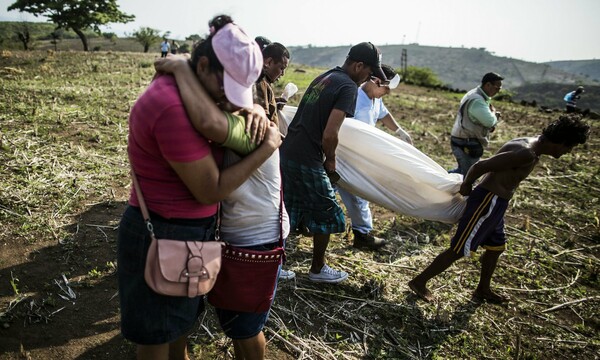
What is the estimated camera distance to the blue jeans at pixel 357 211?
13.1ft

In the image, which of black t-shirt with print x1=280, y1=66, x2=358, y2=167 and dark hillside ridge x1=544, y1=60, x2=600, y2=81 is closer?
A: black t-shirt with print x1=280, y1=66, x2=358, y2=167

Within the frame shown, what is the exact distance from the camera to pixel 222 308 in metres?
1.78

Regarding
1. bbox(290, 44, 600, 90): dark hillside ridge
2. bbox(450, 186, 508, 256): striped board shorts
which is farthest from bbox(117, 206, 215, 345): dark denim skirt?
bbox(290, 44, 600, 90): dark hillside ridge

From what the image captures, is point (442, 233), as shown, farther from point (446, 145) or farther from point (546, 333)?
point (446, 145)

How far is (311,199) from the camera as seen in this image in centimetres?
299

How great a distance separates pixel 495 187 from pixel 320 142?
1.48 m

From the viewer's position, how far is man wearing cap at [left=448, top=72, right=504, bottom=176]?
480 cm

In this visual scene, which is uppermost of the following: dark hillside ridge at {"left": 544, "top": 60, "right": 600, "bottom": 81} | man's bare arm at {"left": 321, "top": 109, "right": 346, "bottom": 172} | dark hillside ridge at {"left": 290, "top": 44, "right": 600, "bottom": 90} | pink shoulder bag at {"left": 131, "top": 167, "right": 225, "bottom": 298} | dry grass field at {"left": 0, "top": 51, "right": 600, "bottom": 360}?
dark hillside ridge at {"left": 544, "top": 60, "right": 600, "bottom": 81}

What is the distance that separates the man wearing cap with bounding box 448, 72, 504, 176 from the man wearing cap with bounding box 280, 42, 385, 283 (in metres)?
2.37

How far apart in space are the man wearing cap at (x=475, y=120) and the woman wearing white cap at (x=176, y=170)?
406cm

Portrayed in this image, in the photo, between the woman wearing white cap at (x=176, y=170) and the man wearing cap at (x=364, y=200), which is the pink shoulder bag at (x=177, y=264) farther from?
the man wearing cap at (x=364, y=200)

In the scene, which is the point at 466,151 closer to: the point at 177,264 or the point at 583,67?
the point at 177,264

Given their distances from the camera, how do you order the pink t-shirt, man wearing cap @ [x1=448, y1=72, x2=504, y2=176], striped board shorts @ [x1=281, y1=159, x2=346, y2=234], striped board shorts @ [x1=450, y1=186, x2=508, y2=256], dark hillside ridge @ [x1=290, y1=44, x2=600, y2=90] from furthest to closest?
1. dark hillside ridge @ [x1=290, y1=44, x2=600, y2=90]
2. man wearing cap @ [x1=448, y1=72, x2=504, y2=176]
3. striped board shorts @ [x1=450, y1=186, x2=508, y2=256]
4. striped board shorts @ [x1=281, y1=159, x2=346, y2=234]
5. the pink t-shirt

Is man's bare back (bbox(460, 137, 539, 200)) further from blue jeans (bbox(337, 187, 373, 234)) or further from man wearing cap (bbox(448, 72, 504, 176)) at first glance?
man wearing cap (bbox(448, 72, 504, 176))
